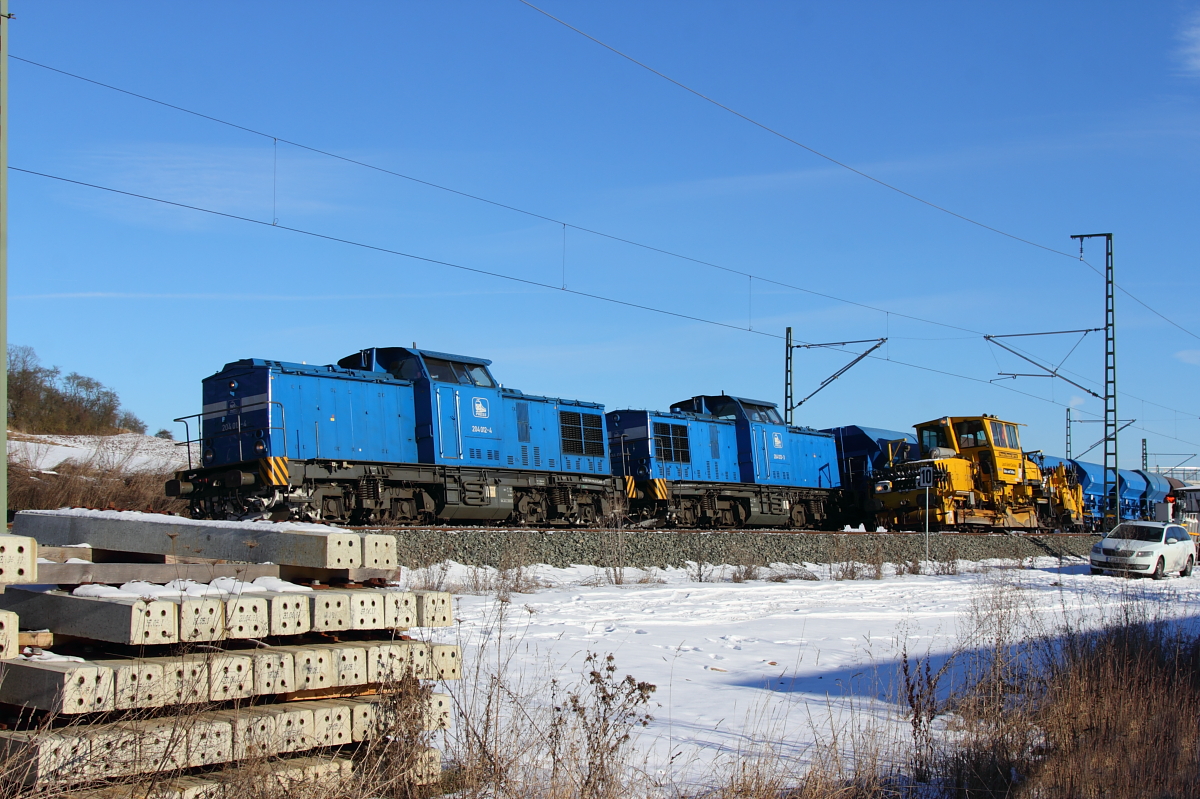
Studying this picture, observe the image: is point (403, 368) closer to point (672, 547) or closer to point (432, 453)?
point (432, 453)

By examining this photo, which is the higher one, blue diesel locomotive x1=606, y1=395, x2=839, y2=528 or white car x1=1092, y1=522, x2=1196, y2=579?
blue diesel locomotive x1=606, y1=395, x2=839, y2=528

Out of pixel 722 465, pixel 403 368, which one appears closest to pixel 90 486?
pixel 403 368

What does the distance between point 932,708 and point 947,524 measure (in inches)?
854

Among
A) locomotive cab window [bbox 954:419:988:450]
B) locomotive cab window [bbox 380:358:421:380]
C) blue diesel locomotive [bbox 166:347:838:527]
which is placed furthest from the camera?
locomotive cab window [bbox 954:419:988:450]

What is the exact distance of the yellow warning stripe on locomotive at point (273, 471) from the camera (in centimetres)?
1644

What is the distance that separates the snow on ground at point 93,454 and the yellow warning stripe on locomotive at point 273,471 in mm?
11659

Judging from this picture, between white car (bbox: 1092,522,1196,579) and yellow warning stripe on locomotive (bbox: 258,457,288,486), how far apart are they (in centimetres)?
1799

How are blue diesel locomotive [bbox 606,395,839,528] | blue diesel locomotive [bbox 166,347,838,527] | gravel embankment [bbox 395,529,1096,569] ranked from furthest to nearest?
blue diesel locomotive [bbox 606,395,839,528], blue diesel locomotive [bbox 166,347,838,527], gravel embankment [bbox 395,529,1096,569]

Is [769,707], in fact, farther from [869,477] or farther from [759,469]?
[869,477]

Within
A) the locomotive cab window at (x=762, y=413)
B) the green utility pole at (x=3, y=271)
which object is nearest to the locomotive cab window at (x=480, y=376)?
the locomotive cab window at (x=762, y=413)

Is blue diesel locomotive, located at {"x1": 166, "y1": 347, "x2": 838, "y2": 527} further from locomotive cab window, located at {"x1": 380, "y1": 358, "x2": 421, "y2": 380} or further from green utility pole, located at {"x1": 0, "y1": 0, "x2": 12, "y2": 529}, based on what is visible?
green utility pole, located at {"x1": 0, "y1": 0, "x2": 12, "y2": 529}

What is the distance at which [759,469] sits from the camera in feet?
89.5

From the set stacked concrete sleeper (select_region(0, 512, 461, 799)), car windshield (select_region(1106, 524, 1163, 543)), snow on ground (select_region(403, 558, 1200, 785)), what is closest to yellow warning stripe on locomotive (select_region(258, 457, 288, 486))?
snow on ground (select_region(403, 558, 1200, 785))

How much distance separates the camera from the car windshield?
888 inches
